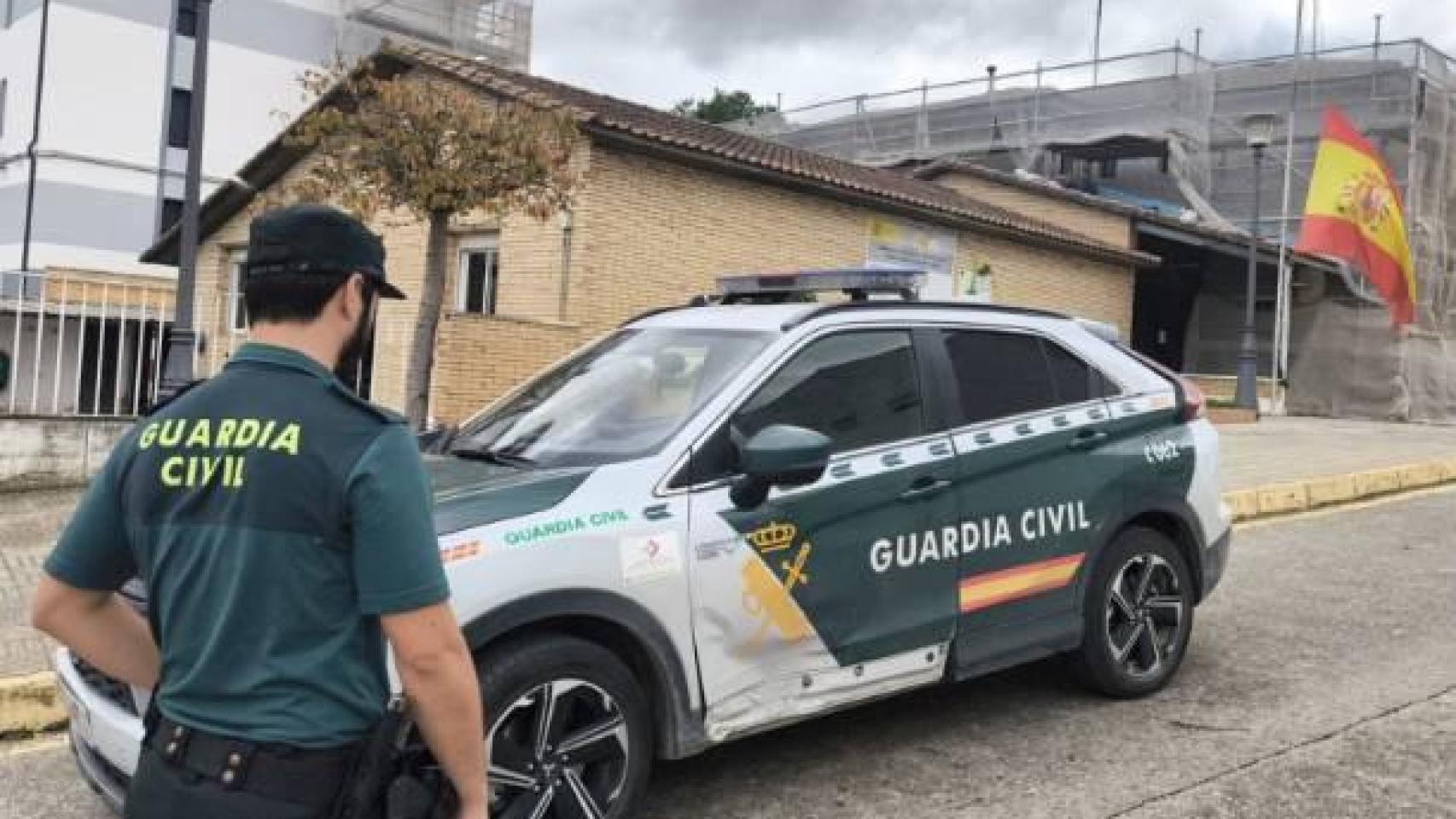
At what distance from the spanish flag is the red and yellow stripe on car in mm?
20603

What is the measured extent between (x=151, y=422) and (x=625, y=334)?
2.90 meters

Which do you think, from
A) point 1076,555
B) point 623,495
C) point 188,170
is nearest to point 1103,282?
point 188,170

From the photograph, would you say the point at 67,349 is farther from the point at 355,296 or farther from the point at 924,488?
the point at 355,296

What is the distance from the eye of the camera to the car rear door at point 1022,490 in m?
4.60

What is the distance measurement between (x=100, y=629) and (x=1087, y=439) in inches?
154

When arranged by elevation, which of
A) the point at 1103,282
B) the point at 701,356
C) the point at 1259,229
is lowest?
the point at 701,356

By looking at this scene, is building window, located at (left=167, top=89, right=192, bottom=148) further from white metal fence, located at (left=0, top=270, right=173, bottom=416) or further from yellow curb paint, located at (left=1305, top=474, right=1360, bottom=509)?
yellow curb paint, located at (left=1305, top=474, right=1360, bottom=509)

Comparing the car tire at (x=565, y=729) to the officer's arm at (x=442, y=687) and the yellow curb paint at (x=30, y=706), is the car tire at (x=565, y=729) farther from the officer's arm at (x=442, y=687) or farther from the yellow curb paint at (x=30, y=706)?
the yellow curb paint at (x=30, y=706)

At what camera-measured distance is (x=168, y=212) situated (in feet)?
111

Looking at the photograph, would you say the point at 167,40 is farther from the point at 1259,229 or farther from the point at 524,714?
the point at 524,714

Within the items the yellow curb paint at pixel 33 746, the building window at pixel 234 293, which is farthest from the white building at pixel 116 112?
the yellow curb paint at pixel 33 746

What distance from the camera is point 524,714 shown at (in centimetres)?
341

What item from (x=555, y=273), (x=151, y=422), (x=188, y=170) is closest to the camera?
(x=151, y=422)

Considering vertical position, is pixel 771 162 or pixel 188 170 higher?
pixel 771 162
